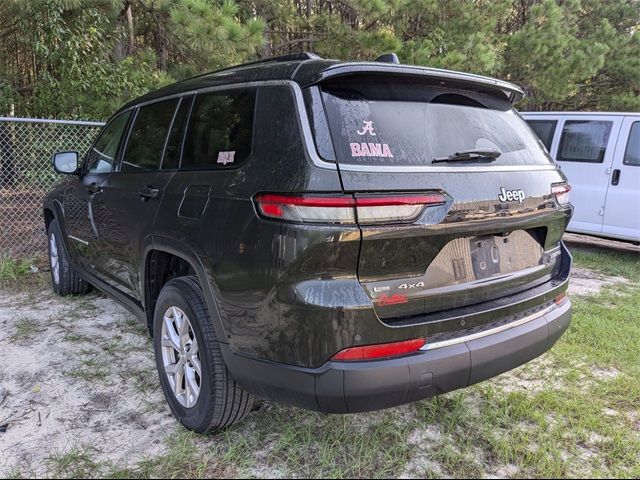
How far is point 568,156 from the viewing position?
6910 mm

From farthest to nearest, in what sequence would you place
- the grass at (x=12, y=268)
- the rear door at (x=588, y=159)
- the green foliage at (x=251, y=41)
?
the green foliage at (x=251, y=41) < the rear door at (x=588, y=159) < the grass at (x=12, y=268)

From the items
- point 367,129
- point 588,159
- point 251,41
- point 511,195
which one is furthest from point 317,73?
point 588,159

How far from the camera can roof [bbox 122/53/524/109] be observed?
7.10ft

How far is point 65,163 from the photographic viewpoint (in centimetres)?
427

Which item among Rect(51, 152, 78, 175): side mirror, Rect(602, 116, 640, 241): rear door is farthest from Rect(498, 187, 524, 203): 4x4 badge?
Rect(602, 116, 640, 241): rear door

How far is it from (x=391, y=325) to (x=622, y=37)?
13.8m

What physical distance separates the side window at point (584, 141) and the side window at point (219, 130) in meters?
5.71

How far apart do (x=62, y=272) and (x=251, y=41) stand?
3.88 metres

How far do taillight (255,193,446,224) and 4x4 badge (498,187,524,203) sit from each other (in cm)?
46

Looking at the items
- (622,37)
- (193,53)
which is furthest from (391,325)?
(622,37)

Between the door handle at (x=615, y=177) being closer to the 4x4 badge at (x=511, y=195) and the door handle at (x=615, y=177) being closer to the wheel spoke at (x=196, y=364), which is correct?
the 4x4 badge at (x=511, y=195)

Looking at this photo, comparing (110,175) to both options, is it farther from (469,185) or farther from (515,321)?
(515,321)

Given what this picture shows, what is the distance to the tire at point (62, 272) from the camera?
4.79 meters

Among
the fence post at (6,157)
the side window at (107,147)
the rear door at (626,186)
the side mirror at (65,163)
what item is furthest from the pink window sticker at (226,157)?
the rear door at (626,186)
